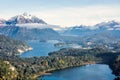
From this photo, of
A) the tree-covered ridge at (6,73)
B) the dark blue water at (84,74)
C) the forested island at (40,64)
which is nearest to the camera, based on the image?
the tree-covered ridge at (6,73)

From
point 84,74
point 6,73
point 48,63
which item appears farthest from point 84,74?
point 6,73

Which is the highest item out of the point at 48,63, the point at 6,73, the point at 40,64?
the point at 6,73

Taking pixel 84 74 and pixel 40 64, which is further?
pixel 40 64

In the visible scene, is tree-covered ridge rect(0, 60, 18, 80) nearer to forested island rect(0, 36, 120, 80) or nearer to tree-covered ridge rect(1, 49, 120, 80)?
forested island rect(0, 36, 120, 80)

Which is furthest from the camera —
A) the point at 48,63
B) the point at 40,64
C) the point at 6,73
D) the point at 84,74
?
the point at 48,63

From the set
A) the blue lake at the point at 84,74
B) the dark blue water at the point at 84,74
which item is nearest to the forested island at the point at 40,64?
the blue lake at the point at 84,74

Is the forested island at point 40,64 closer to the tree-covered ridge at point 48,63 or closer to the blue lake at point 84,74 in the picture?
the tree-covered ridge at point 48,63

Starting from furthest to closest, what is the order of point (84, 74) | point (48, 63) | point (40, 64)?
point (48, 63), point (40, 64), point (84, 74)

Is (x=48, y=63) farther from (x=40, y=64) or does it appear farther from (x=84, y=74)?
(x=84, y=74)

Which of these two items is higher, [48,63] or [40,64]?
[40,64]
